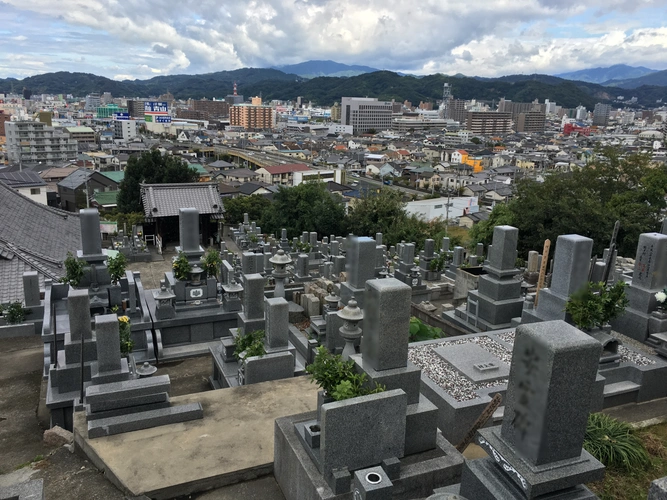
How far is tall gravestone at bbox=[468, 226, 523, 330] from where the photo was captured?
1194cm

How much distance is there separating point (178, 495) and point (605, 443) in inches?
222

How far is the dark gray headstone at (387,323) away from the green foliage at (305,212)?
2480cm

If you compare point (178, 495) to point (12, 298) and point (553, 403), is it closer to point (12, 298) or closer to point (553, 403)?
point (553, 403)

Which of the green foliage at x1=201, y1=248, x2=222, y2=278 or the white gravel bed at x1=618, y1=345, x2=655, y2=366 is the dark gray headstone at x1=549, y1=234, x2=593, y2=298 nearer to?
the white gravel bed at x1=618, y1=345, x2=655, y2=366

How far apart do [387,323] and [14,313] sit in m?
11.2

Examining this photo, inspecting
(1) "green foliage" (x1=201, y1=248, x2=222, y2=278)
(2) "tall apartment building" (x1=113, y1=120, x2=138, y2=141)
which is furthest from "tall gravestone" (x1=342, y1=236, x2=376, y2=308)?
(2) "tall apartment building" (x1=113, y1=120, x2=138, y2=141)

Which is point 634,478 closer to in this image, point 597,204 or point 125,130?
point 597,204

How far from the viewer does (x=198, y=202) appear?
29125mm

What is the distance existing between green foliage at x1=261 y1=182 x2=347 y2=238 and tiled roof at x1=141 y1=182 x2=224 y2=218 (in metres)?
4.07

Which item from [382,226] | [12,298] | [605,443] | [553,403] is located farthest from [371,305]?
[382,226]

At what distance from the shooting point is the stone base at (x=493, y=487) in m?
4.13

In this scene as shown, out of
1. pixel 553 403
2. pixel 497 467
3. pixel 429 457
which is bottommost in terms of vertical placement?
pixel 429 457

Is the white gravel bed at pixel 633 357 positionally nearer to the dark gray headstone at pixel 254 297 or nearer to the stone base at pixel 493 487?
the stone base at pixel 493 487

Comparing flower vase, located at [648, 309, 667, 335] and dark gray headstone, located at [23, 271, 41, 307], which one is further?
dark gray headstone, located at [23, 271, 41, 307]
